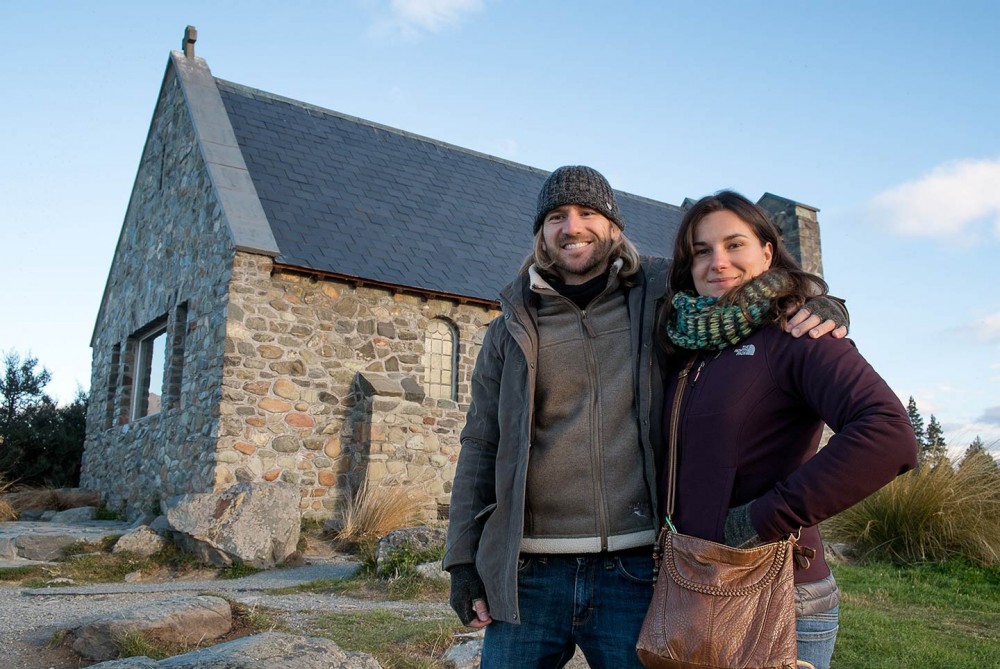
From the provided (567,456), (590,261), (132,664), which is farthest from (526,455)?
(132,664)

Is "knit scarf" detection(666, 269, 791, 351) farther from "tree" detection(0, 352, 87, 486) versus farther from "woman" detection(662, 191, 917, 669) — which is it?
"tree" detection(0, 352, 87, 486)

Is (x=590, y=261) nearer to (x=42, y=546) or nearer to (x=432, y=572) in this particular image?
(x=432, y=572)

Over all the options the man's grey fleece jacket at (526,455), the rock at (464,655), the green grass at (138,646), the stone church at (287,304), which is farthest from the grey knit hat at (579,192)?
the stone church at (287,304)

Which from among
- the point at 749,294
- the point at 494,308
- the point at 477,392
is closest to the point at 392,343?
the point at 494,308

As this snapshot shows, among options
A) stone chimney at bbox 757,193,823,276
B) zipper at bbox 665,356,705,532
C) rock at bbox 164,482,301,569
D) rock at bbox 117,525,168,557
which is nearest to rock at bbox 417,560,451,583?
rock at bbox 164,482,301,569

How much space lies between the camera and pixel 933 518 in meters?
8.24

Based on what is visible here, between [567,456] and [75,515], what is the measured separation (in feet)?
41.1

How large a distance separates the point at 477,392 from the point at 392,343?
9121 millimetres

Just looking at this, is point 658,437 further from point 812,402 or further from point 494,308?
point 494,308

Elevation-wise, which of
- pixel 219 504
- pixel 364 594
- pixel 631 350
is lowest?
pixel 364 594

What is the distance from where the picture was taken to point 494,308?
41.4 feet

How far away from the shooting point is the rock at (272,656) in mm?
3205

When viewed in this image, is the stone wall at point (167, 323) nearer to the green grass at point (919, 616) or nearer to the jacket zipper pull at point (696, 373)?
the green grass at point (919, 616)

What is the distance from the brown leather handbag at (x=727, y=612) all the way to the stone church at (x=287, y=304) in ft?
27.5
